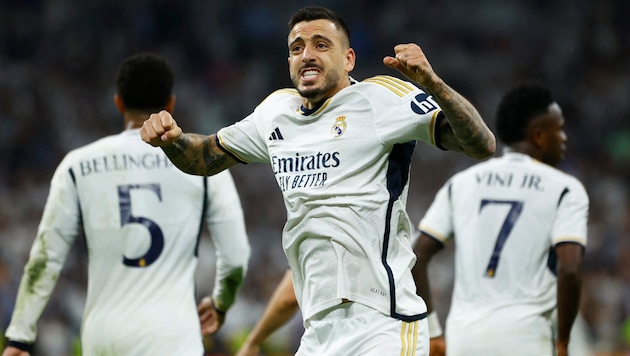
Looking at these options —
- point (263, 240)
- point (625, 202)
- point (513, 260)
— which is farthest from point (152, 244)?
point (625, 202)

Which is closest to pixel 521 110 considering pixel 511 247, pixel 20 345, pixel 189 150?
pixel 511 247

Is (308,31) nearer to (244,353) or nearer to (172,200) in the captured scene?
(172,200)

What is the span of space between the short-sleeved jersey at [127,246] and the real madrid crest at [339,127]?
57.0 inches

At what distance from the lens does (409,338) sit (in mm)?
4559

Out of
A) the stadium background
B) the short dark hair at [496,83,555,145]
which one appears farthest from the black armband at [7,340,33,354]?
the stadium background

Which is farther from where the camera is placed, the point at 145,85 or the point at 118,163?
the point at 145,85

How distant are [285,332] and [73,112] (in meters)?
6.53

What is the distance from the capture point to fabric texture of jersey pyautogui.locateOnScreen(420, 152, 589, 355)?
613 cm

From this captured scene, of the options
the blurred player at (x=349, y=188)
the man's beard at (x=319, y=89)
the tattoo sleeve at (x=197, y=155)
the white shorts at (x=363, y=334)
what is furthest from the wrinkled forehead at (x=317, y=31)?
the white shorts at (x=363, y=334)

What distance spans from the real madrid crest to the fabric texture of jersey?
1.86 m

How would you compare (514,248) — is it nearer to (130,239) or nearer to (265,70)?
(130,239)

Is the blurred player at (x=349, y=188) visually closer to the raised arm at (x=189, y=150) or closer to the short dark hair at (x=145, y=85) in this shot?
the raised arm at (x=189, y=150)

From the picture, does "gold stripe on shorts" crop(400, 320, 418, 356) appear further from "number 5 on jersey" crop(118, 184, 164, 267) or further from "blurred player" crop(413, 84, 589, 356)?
"number 5 on jersey" crop(118, 184, 164, 267)

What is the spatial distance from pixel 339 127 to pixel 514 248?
1885 millimetres
